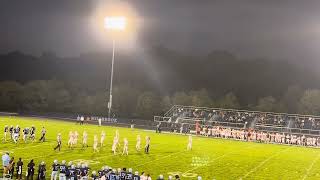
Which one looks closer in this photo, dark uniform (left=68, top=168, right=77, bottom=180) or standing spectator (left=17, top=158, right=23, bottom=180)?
dark uniform (left=68, top=168, right=77, bottom=180)

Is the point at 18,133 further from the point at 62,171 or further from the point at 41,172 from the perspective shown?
the point at 62,171

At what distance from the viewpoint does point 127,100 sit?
90.4 meters

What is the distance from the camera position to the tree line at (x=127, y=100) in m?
82.9

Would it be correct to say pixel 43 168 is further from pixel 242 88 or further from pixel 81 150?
pixel 242 88

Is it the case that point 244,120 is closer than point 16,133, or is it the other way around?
point 16,133

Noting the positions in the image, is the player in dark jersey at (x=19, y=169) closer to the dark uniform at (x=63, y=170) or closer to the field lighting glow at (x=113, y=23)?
the dark uniform at (x=63, y=170)

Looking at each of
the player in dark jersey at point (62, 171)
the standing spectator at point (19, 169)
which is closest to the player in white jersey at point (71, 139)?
the standing spectator at point (19, 169)

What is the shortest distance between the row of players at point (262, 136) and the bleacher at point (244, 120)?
A: 174cm

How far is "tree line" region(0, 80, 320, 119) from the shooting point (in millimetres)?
82875

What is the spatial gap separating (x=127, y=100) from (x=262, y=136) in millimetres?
44612

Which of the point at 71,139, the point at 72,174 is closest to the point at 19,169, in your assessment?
the point at 72,174

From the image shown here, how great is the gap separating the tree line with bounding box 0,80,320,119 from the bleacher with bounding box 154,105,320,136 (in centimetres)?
2262

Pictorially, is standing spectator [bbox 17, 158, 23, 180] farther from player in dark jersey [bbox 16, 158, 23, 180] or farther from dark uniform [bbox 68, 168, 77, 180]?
dark uniform [bbox 68, 168, 77, 180]

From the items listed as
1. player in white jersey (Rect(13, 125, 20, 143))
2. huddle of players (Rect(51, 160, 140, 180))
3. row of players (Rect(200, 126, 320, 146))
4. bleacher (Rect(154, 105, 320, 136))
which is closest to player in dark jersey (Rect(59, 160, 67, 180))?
huddle of players (Rect(51, 160, 140, 180))
